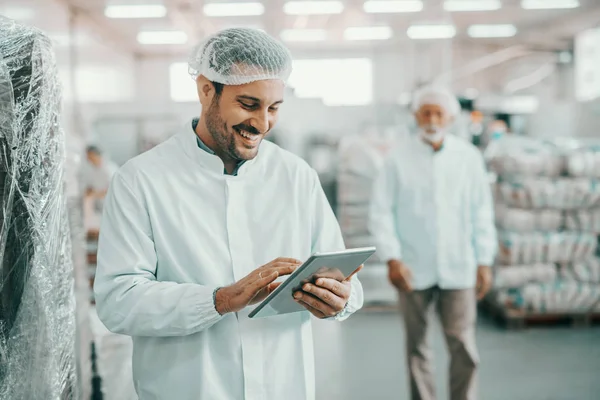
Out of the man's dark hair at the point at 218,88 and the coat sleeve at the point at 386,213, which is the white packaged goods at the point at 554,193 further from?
the man's dark hair at the point at 218,88

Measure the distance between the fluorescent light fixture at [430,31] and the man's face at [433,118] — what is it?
8.83m

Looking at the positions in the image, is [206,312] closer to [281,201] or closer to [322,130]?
[281,201]

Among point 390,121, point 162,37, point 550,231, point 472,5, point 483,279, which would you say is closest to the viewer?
point 483,279

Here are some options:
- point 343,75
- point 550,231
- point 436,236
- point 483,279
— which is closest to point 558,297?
point 550,231

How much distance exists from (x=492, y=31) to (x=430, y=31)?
86.1 inches

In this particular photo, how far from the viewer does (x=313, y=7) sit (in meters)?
10.3

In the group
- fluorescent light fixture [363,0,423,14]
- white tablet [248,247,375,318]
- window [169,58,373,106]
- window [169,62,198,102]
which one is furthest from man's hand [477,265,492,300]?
window [169,62,198,102]

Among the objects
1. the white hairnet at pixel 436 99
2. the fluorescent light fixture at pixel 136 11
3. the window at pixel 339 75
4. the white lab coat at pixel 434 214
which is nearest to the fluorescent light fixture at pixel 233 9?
the fluorescent light fixture at pixel 136 11

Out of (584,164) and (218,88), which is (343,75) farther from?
(218,88)

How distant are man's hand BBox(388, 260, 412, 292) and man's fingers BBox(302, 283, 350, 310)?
63.1 inches

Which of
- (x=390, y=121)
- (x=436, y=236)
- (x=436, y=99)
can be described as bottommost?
(x=436, y=236)

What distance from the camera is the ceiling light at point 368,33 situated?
39.5ft

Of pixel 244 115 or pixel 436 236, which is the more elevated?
pixel 244 115

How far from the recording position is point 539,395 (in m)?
3.70
